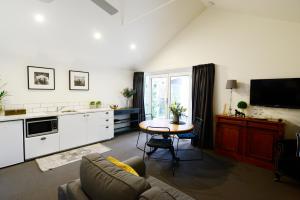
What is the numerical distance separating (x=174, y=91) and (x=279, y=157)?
3.10m

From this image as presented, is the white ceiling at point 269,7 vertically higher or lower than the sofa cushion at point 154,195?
higher

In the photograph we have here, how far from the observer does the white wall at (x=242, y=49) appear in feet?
10.0

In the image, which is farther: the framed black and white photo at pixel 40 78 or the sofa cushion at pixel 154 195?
the framed black and white photo at pixel 40 78

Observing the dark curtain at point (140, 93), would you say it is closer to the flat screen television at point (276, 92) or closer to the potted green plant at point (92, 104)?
the potted green plant at point (92, 104)

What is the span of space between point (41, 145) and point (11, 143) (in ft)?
1.63

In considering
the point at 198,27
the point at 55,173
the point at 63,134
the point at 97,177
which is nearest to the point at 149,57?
the point at 198,27

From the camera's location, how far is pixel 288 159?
2457mm

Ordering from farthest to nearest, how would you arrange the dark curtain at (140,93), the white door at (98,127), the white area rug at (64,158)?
the dark curtain at (140,93) < the white door at (98,127) < the white area rug at (64,158)

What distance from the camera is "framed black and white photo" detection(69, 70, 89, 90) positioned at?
14.3 feet

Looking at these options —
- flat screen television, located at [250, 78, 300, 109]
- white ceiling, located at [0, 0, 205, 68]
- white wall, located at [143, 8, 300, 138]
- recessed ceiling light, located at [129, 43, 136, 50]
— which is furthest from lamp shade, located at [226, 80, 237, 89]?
recessed ceiling light, located at [129, 43, 136, 50]

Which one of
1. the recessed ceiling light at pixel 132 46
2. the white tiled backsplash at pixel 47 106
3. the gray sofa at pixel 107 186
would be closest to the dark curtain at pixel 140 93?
the recessed ceiling light at pixel 132 46

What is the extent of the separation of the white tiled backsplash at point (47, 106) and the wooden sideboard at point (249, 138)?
3.58 metres

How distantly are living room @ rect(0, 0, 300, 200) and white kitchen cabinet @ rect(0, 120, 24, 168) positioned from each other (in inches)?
0.6

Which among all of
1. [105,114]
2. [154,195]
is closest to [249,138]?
[154,195]
